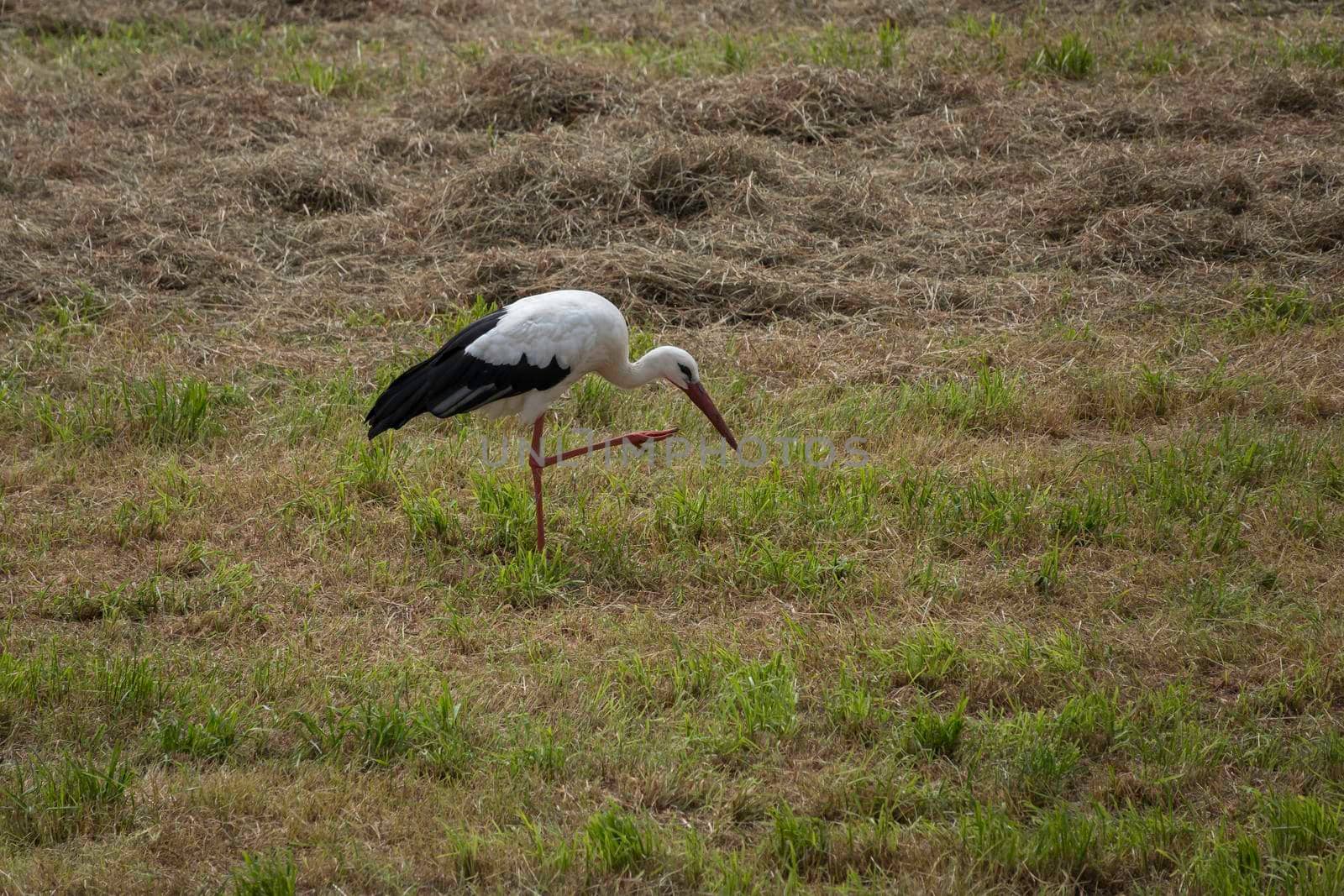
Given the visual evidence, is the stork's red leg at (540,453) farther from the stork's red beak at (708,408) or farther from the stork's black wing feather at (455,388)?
the stork's black wing feather at (455,388)

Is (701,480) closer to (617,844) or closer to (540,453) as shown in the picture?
(540,453)

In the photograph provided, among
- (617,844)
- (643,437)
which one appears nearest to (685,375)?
(643,437)

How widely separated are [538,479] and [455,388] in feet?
1.53

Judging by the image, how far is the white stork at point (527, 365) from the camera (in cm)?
541

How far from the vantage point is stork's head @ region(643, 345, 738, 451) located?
223 inches

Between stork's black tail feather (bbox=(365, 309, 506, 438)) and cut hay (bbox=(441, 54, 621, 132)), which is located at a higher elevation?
cut hay (bbox=(441, 54, 621, 132))

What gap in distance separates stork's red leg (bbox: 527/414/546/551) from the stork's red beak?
2.03 feet

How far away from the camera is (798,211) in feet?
26.7

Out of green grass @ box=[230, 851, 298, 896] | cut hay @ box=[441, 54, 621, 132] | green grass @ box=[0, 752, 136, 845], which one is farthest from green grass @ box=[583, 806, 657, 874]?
cut hay @ box=[441, 54, 621, 132]

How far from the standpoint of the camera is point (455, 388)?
5.43 meters

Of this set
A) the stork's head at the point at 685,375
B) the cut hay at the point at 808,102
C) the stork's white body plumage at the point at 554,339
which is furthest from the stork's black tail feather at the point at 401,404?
the cut hay at the point at 808,102

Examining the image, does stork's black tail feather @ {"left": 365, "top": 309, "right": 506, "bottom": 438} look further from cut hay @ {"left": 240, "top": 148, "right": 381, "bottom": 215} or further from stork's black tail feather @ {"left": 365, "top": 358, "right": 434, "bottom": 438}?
cut hay @ {"left": 240, "top": 148, "right": 381, "bottom": 215}

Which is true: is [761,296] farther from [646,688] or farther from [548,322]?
[646,688]

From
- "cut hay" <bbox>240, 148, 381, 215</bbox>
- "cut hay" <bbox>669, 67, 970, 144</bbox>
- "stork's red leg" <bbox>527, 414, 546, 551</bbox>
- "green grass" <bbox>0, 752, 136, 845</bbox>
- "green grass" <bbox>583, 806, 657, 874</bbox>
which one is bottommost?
"green grass" <bbox>583, 806, 657, 874</bbox>
